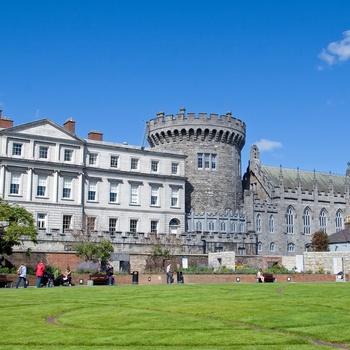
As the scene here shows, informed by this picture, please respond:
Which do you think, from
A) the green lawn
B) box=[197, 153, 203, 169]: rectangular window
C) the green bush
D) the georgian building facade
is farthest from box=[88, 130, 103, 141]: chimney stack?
the green lawn

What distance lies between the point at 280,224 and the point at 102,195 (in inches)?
1001

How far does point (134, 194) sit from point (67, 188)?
25.8 feet

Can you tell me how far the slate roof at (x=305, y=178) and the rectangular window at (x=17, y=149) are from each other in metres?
34.4

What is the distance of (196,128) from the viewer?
71000 mm

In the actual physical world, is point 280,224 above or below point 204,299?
above

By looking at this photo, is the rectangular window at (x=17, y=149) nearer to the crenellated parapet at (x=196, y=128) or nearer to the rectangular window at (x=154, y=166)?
the rectangular window at (x=154, y=166)

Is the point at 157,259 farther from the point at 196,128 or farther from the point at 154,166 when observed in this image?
the point at 196,128

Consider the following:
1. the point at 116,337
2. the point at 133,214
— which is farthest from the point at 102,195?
the point at 116,337

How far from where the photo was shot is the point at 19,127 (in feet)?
190

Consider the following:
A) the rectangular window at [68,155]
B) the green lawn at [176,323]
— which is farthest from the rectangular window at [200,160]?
the green lawn at [176,323]

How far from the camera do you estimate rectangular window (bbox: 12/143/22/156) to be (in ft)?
190

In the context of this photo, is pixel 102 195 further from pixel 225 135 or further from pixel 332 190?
pixel 332 190

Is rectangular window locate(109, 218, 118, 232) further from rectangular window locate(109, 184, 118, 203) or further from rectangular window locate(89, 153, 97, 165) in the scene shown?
rectangular window locate(89, 153, 97, 165)

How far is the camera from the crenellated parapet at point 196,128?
71.2 m
